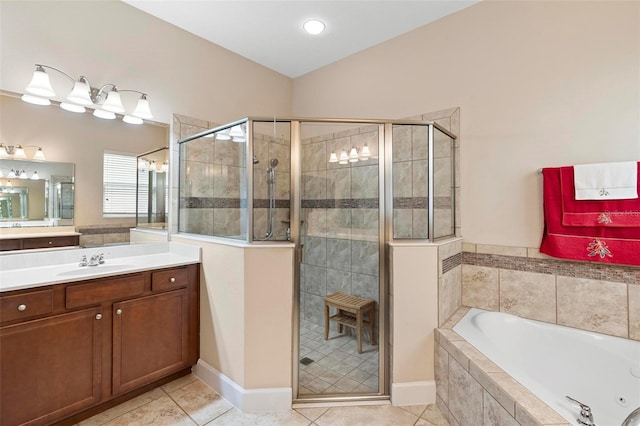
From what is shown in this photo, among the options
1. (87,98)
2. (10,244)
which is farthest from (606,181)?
(10,244)

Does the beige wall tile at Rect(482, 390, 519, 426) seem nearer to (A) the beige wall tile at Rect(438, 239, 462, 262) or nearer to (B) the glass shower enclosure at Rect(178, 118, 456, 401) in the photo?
(B) the glass shower enclosure at Rect(178, 118, 456, 401)

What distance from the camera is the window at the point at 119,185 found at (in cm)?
215

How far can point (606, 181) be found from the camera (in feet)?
5.67

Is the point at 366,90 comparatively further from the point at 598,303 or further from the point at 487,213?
the point at 598,303

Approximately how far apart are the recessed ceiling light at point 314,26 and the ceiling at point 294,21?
0.05 metres

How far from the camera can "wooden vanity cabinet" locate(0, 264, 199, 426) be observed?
1451mm

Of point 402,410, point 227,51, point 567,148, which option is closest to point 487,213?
point 567,148

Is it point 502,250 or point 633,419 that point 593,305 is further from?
point 633,419

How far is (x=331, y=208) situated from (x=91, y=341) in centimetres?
183

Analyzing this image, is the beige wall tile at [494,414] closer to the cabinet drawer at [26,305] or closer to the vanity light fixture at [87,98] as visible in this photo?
the cabinet drawer at [26,305]

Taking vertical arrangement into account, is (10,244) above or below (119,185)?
below

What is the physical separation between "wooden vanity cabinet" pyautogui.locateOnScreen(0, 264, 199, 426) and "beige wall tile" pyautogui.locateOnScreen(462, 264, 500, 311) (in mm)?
2133

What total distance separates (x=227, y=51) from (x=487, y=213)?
9.30ft

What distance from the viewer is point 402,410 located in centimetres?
184
